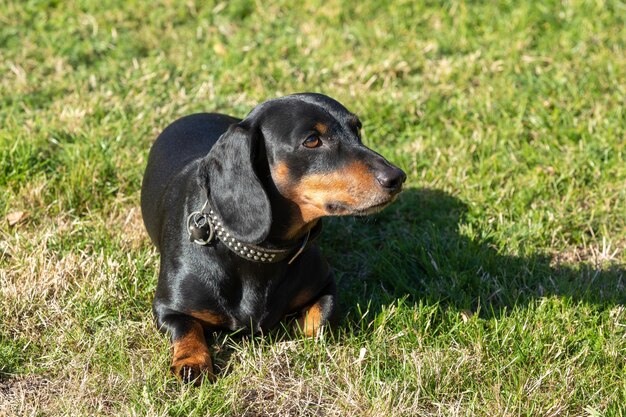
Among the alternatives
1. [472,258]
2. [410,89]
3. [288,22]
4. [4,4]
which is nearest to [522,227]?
[472,258]

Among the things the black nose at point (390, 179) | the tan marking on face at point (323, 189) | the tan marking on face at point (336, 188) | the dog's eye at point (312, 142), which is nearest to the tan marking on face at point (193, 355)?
the tan marking on face at point (323, 189)

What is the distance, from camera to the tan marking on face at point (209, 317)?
3939 millimetres

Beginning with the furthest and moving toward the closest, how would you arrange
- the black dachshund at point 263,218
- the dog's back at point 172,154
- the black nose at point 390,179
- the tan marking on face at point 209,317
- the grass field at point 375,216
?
the dog's back at point 172,154
the tan marking on face at point 209,317
the grass field at point 375,216
the black dachshund at point 263,218
the black nose at point 390,179

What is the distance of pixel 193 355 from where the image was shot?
149 inches

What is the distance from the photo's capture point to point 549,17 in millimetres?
7574

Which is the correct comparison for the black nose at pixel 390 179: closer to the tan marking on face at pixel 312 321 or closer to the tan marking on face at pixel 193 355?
the tan marking on face at pixel 312 321

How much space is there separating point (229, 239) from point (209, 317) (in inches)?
16.5

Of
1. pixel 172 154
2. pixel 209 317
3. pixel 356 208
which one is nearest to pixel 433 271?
pixel 356 208

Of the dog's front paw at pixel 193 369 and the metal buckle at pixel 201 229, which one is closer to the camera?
the dog's front paw at pixel 193 369

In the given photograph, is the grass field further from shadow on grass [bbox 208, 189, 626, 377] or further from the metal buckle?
the metal buckle

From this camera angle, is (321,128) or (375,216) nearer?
(321,128)

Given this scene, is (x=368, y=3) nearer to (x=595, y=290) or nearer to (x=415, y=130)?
(x=415, y=130)

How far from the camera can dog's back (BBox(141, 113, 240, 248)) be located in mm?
4641

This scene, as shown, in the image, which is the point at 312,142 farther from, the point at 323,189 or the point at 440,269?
the point at 440,269
